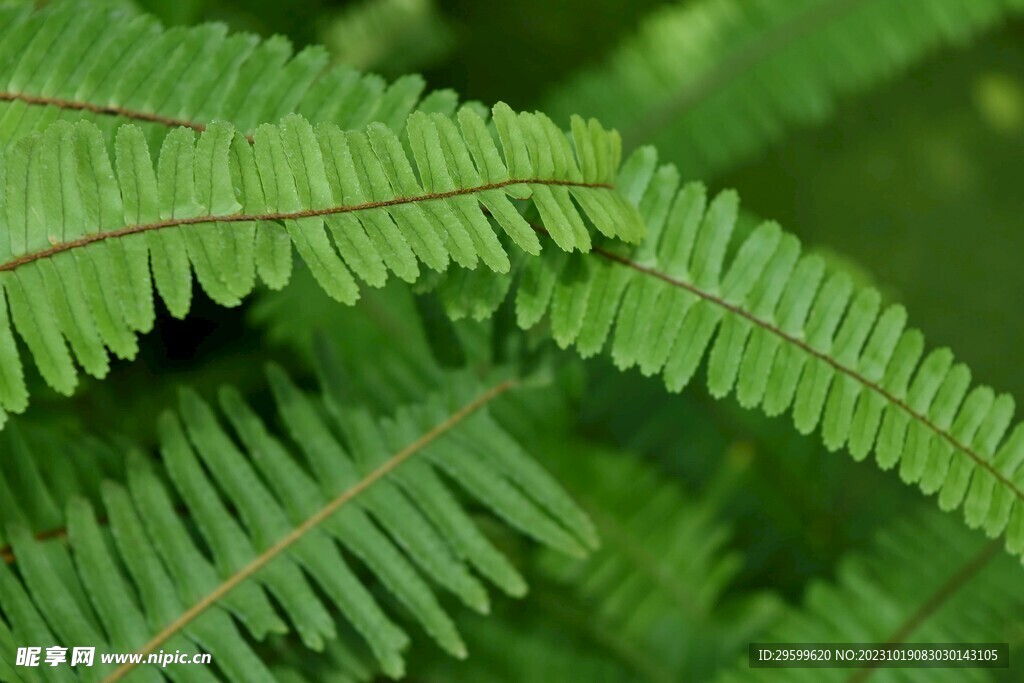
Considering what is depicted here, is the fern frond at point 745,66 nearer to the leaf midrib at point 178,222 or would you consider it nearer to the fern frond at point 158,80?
the fern frond at point 158,80

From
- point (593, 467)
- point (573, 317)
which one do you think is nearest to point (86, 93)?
point (573, 317)

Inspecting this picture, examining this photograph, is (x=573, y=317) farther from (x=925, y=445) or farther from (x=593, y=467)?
(x=593, y=467)

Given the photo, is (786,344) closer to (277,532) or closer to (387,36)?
(277,532)

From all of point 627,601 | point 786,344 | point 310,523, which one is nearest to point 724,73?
point 786,344

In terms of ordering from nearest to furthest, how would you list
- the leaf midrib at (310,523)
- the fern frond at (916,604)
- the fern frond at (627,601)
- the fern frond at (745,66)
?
the leaf midrib at (310,523) → the fern frond at (916,604) → the fern frond at (627,601) → the fern frond at (745,66)

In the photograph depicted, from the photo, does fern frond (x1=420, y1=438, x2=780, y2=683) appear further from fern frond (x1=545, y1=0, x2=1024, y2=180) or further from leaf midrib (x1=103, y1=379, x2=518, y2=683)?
fern frond (x1=545, y1=0, x2=1024, y2=180)

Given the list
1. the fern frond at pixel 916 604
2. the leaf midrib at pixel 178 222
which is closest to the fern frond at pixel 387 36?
the leaf midrib at pixel 178 222

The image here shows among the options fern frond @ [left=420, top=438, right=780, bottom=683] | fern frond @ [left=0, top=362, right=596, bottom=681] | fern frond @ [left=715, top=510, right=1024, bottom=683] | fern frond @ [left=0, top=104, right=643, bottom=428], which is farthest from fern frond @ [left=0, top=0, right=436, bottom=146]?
fern frond @ [left=715, top=510, right=1024, bottom=683]
